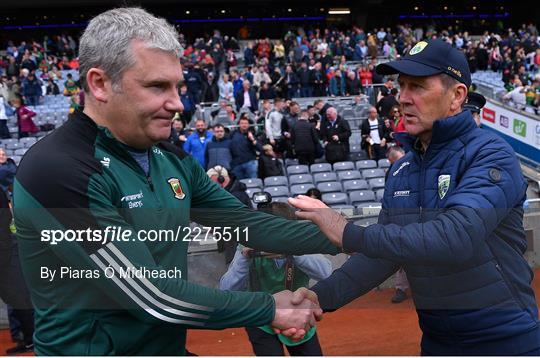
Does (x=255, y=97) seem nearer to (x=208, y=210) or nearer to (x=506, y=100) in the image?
(x=506, y=100)

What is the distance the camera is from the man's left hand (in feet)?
7.14

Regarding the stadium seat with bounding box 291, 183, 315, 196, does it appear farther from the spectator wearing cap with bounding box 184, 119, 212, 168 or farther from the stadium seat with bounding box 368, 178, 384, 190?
the spectator wearing cap with bounding box 184, 119, 212, 168

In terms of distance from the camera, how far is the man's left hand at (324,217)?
218 cm

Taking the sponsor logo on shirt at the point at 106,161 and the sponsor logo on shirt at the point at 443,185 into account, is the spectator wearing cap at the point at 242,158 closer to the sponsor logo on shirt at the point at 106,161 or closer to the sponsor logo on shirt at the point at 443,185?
the sponsor logo on shirt at the point at 443,185

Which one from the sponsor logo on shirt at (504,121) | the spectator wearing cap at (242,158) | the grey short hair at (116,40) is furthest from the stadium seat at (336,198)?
the grey short hair at (116,40)

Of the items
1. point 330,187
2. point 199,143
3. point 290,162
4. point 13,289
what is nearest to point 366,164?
point 290,162

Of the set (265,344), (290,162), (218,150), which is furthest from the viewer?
(290,162)

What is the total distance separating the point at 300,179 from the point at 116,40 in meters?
8.51

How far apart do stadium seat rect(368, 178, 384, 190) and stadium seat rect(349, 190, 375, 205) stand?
44 cm

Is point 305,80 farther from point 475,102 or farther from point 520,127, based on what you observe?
point 475,102

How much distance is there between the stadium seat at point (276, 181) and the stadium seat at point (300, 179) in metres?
0.10

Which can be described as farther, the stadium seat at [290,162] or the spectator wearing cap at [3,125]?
the spectator wearing cap at [3,125]

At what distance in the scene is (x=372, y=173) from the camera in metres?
10.3

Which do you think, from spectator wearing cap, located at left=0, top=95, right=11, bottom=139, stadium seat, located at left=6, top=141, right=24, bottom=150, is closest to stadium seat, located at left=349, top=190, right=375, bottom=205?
stadium seat, located at left=6, top=141, right=24, bottom=150
